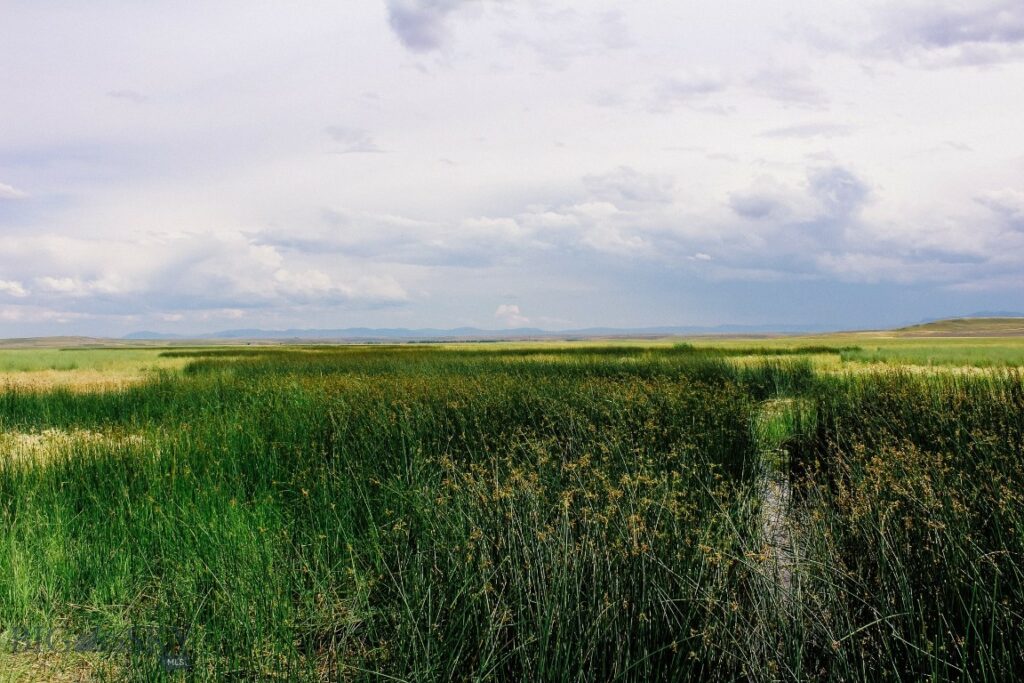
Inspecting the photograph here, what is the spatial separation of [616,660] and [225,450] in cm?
561

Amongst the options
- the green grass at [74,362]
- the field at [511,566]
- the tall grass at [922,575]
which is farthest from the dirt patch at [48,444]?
the green grass at [74,362]

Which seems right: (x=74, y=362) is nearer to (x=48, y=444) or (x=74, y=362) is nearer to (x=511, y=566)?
(x=48, y=444)

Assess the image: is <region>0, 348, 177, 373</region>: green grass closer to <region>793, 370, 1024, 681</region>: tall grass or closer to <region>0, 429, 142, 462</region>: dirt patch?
<region>0, 429, 142, 462</region>: dirt patch

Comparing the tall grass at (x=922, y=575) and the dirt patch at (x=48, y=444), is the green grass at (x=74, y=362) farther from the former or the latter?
the tall grass at (x=922, y=575)

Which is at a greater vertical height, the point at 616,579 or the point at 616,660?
the point at 616,579

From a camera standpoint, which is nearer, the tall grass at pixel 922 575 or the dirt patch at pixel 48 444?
the tall grass at pixel 922 575

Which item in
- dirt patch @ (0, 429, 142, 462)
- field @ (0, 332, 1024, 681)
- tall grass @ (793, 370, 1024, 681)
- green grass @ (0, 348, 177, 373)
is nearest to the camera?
tall grass @ (793, 370, 1024, 681)

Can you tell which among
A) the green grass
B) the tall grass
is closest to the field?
the tall grass

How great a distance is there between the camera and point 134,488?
19.7 feet

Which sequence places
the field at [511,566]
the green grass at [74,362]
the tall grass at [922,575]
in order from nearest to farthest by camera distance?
the tall grass at [922,575]
the field at [511,566]
the green grass at [74,362]

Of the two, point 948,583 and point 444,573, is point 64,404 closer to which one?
point 444,573

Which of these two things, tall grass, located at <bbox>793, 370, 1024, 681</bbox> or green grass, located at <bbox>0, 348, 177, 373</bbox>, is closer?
tall grass, located at <bbox>793, 370, 1024, 681</bbox>

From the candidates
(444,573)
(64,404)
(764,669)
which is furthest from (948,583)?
(64,404)

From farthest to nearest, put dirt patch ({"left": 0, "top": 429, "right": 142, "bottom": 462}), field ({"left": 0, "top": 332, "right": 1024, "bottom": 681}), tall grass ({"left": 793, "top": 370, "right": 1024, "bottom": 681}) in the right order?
dirt patch ({"left": 0, "top": 429, "right": 142, "bottom": 462}) → field ({"left": 0, "top": 332, "right": 1024, "bottom": 681}) → tall grass ({"left": 793, "top": 370, "right": 1024, "bottom": 681})
